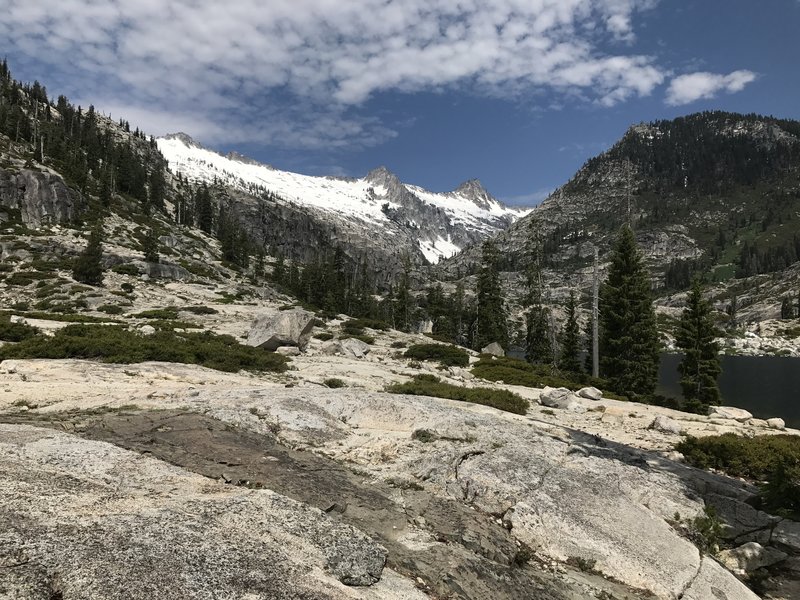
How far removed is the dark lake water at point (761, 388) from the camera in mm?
51969

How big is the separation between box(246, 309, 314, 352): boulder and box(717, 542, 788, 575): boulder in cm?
2711

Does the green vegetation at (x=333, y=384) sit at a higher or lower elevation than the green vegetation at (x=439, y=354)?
lower

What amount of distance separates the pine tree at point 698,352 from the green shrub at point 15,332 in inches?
1943

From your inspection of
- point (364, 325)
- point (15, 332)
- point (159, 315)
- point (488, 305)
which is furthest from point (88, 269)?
point (488, 305)

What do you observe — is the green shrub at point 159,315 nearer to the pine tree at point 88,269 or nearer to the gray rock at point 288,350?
the gray rock at point 288,350

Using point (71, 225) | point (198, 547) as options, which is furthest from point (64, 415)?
point (71, 225)

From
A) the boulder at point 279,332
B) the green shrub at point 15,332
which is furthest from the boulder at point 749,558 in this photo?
the green shrub at point 15,332

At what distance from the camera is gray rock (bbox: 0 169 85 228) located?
250 feet

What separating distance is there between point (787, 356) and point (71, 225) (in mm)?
187192

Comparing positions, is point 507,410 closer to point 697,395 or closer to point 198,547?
point 198,547

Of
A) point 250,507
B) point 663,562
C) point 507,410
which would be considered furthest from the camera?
point 507,410

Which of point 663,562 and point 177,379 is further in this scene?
point 177,379

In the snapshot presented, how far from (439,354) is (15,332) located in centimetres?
2752

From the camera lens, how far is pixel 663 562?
9.02 metres
